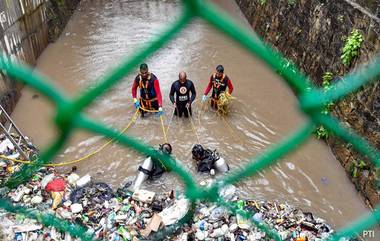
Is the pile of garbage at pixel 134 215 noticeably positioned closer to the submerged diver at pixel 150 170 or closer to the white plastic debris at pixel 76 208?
the white plastic debris at pixel 76 208

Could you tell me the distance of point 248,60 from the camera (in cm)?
986

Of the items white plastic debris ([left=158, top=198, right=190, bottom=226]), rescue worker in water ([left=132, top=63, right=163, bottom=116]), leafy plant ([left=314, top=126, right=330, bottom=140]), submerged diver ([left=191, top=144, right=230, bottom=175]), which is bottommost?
white plastic debris ([left=158, top=198, right=190, bottom=226])

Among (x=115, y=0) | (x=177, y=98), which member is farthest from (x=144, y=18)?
(x=177, y=98)

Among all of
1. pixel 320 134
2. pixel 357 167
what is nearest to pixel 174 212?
pixel 357 167

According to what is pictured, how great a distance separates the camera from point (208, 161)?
610 cm

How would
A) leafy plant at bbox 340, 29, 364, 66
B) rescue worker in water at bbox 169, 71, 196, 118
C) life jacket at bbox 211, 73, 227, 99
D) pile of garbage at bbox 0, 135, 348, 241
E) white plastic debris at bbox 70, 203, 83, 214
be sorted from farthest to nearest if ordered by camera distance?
life jacket at bbox 211, 73, 227, 99 < rescue worker in water at bbox 169, 71, 196, 118 < leafy plant at bbox 340, 29, 364, 66 < white plastic debris at bbox 70, 203, 83, 214 < pile of garbage at bbox 0, 135, 348, 241

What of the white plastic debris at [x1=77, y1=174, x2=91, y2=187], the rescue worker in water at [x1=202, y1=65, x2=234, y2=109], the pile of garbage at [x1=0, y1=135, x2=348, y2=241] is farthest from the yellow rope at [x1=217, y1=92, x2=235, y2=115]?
the white plastic debris at [x1=77, y1=174, x2=91, y2=187]

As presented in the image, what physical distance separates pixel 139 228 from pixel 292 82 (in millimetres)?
4370

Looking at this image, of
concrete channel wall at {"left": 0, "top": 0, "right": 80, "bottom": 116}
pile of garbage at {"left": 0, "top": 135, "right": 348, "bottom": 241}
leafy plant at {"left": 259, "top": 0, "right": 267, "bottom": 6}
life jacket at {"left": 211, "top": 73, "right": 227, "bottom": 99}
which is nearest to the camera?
pile of garbage at {"left": 0, "top": 135, "right": 348, "bottom": 241}

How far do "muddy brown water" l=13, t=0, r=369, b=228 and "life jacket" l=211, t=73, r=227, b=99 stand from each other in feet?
1.62

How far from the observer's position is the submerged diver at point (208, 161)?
6043mm

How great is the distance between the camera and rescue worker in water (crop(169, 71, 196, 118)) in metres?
7.11

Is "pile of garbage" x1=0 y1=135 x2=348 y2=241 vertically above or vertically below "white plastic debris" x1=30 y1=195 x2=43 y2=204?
above

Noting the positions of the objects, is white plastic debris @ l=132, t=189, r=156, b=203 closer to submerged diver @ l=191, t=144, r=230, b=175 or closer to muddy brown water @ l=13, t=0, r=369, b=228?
muddy brown water @ l=13, t=0, r=369, b=228
